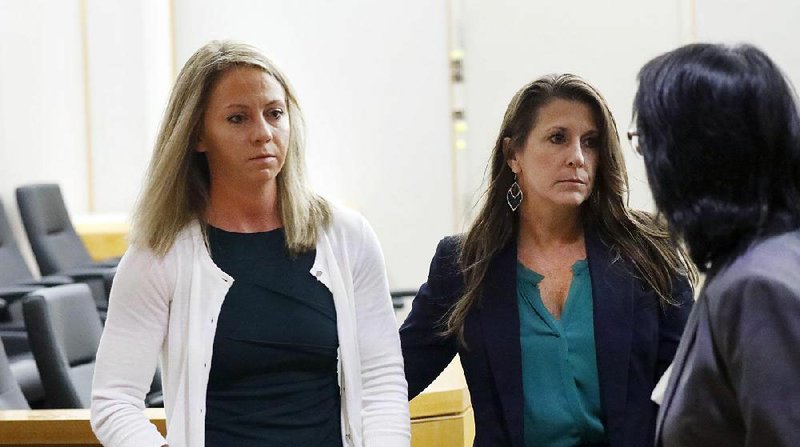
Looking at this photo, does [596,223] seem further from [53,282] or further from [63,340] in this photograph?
[53,282]

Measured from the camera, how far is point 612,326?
1.97 m

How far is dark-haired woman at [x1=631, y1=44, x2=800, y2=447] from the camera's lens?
123 cm

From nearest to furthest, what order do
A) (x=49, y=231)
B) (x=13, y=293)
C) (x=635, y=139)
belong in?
(x=635, y=139), (x=13, y=293), (x=49, y=231)

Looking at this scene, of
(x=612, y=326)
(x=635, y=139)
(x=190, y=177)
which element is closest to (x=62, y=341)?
(x=190, y=177)

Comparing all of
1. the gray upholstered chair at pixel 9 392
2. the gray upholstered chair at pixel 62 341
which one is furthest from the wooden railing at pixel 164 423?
the gray upholstered chair at pixel 62 341

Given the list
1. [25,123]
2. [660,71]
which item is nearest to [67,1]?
[25,123]

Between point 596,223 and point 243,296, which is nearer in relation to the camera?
point 243,296

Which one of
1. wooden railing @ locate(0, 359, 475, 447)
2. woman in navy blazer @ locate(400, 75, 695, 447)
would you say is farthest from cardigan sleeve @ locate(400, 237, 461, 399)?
wooden railing @ locate(0, 359, 475, 447)

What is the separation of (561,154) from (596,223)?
0.50 feet

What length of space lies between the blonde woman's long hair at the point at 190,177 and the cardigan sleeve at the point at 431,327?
0.29 metres

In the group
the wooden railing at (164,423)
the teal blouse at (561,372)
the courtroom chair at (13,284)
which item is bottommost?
the courtroom chair at (13,284)

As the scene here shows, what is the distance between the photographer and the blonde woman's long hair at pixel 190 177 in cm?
189

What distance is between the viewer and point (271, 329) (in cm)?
184

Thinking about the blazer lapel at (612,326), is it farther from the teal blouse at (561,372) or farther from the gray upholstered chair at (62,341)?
the gray upholstered chair at (62,341)
